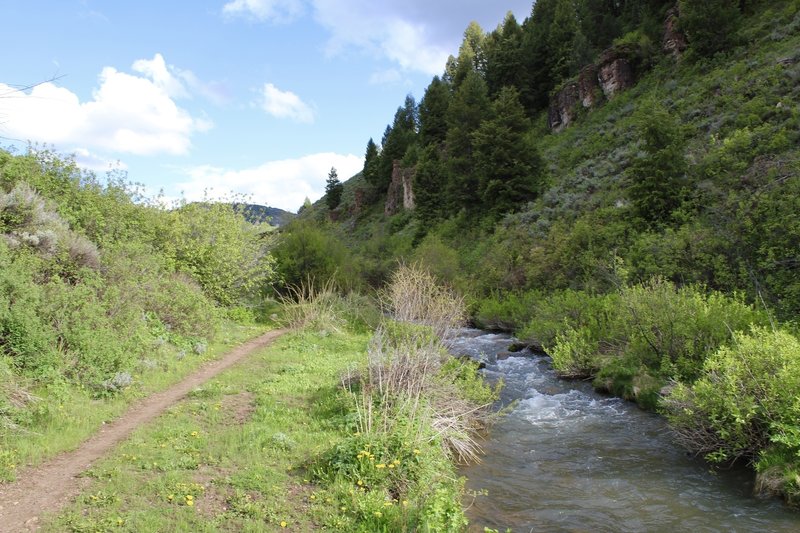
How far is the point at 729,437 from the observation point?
348 inches

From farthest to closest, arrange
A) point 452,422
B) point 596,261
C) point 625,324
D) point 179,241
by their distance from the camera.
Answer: point 596,261 < point 179,241 < point 625,324 < point 452,422

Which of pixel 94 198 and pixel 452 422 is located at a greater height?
pixel 94 198

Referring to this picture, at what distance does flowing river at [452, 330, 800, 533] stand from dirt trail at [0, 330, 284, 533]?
546cm

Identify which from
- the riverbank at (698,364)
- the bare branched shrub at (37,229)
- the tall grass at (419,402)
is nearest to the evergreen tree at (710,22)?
the riverbank at (698,364)

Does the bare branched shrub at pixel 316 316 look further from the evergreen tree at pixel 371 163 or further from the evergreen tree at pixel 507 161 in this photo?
the evergreen tree at pixel 371 163

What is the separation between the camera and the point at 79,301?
10.9 m

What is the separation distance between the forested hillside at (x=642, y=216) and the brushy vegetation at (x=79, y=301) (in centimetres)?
1101

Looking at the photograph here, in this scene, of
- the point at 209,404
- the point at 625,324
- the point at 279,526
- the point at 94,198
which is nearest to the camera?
the point at 279,526

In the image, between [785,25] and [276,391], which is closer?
[276,391]

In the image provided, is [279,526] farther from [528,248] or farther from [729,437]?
[528,248]

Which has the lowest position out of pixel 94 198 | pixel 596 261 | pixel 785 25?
pixel 596 261

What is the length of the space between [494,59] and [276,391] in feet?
207

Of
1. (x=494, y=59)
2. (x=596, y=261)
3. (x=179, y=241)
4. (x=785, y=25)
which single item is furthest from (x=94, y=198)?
(x=494, y=59)

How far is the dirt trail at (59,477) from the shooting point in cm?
575
